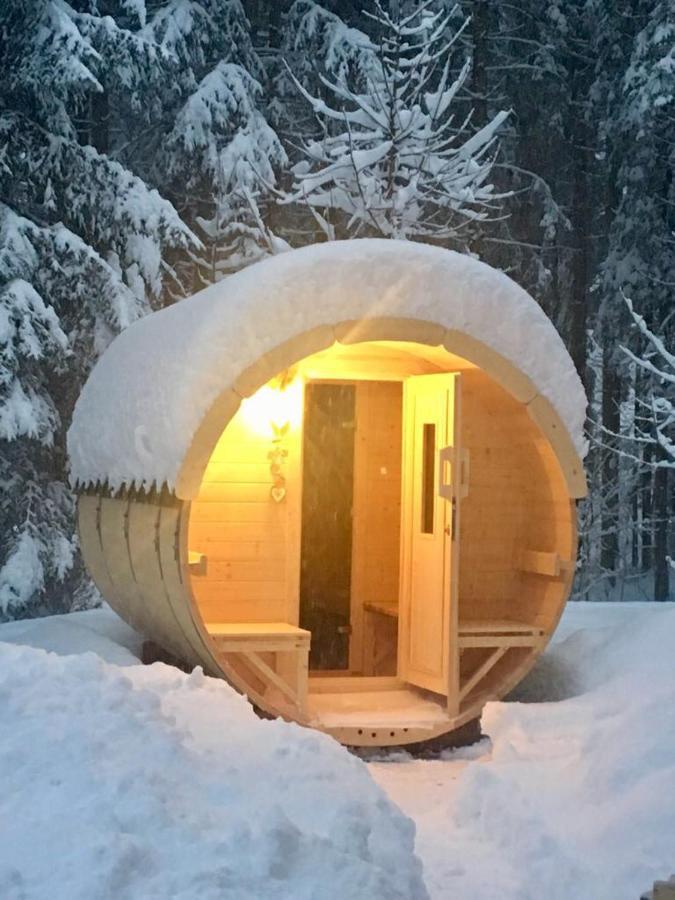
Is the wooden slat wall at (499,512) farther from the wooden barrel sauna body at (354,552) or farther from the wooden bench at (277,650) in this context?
the wooden bench at (277,650)

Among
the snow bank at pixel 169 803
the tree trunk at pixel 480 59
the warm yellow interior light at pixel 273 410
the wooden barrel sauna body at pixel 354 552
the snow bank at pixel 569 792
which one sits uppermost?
the tree trunk at pixel 480 59

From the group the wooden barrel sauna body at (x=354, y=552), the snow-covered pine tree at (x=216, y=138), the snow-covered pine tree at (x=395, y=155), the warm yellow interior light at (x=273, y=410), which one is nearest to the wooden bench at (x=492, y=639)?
the wooden barrel sauna body at (x=354, y=552)

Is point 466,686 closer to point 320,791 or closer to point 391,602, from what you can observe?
point 391,602

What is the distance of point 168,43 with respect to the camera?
15.1m

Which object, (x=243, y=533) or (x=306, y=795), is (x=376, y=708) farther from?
(x=306, y=795)

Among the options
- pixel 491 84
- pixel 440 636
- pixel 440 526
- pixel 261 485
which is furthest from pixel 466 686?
pixel 491 84

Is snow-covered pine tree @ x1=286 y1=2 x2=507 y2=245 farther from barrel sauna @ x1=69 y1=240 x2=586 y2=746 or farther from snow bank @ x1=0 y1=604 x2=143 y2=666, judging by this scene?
snow bank @ x1=0 y1=604 x2=143 y2=666

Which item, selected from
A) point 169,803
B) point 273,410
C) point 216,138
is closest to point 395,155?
point 216,138

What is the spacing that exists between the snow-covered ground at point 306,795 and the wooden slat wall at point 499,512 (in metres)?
0.75

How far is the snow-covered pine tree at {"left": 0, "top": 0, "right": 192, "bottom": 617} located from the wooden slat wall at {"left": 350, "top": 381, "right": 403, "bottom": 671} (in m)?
4.66

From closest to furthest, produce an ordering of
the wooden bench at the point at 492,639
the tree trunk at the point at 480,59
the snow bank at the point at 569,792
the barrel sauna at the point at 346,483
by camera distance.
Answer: the snow bank at the point at 569,792, the barrel sauna at the point at 346,483, the wooden bench at the point at 492,639, the tree trunk at the point at 480,59

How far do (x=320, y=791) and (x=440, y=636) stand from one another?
10.6ft

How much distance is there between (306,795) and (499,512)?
13.5 ft

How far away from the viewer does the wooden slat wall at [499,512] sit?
25.9 feet
